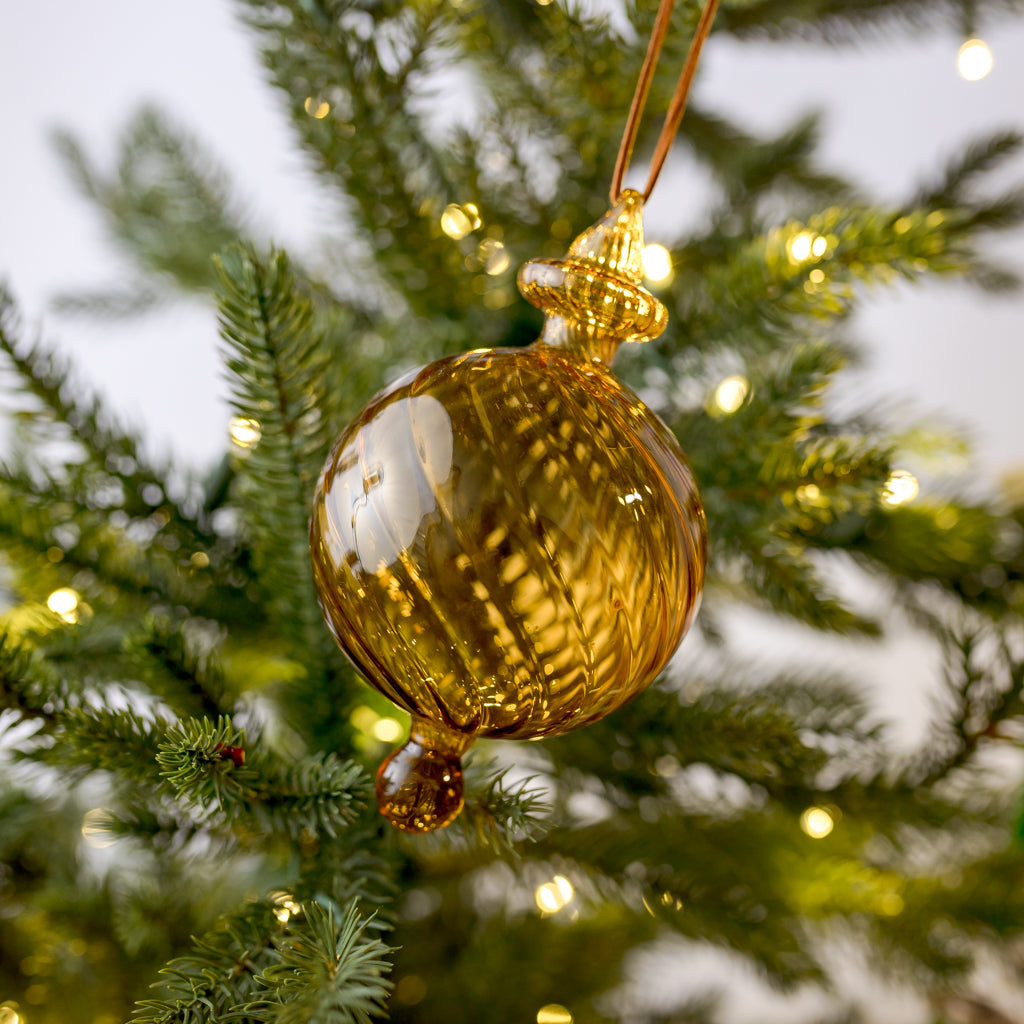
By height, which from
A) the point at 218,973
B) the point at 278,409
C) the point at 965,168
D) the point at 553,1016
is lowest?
the point at 553,1016

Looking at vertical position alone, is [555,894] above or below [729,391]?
below

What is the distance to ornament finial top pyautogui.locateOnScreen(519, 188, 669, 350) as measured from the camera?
216 millimetres

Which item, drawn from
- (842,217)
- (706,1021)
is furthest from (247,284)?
(706,1021)

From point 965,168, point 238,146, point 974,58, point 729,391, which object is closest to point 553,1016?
point 729,391

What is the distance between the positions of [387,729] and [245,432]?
7.1 inches

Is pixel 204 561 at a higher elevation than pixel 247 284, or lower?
lower

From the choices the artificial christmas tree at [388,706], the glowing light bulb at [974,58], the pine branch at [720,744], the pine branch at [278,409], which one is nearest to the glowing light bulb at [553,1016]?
the artificial christmas tree at [388,706]

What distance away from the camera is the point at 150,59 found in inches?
30.0

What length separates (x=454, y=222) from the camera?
1.06ft

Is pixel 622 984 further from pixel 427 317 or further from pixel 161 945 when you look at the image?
pixel 427 317

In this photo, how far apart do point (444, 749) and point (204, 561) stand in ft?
0.51

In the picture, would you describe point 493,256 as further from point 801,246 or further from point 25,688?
point 25,688

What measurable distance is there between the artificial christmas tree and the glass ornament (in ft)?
0.17

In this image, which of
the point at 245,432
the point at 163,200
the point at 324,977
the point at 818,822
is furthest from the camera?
the point at 163,200
